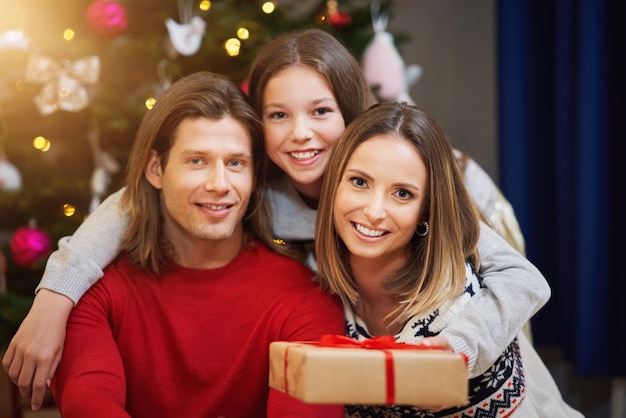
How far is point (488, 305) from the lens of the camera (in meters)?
1.86

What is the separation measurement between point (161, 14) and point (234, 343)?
188 centimetres

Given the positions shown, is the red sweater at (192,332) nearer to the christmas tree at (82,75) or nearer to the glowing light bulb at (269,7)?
the christmas tree at (82,75)

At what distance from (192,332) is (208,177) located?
1.36 feet

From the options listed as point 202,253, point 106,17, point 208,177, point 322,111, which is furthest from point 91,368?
point 106,17

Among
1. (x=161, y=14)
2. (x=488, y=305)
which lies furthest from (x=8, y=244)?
(x=488, y=305)

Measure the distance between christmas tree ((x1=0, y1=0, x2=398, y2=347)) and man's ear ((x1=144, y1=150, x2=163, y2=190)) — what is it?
41.3 inches

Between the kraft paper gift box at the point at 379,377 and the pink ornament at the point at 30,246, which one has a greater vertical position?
the kraft paper gift box at the point at 379,377

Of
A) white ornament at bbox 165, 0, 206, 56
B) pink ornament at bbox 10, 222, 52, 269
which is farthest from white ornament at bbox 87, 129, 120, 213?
white ornament at bbox 165, 0, 206, 56

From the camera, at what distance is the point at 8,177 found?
3.20 meters

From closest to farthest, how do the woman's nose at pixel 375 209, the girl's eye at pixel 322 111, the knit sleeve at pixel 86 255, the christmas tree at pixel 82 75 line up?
the woman's nose at pixel 375 209
the knit sleeve at pixel 86 255
the girl's eye at pixel 322 111
the christmas tree at pixel 82 75

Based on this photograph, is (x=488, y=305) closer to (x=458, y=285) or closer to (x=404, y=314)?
(x=458, y=285)

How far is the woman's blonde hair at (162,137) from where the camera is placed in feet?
6.88

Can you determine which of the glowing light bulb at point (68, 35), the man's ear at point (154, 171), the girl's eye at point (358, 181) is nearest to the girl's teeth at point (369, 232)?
the girl's eye at point (358, 181)

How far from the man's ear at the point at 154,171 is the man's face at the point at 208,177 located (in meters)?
0.04
